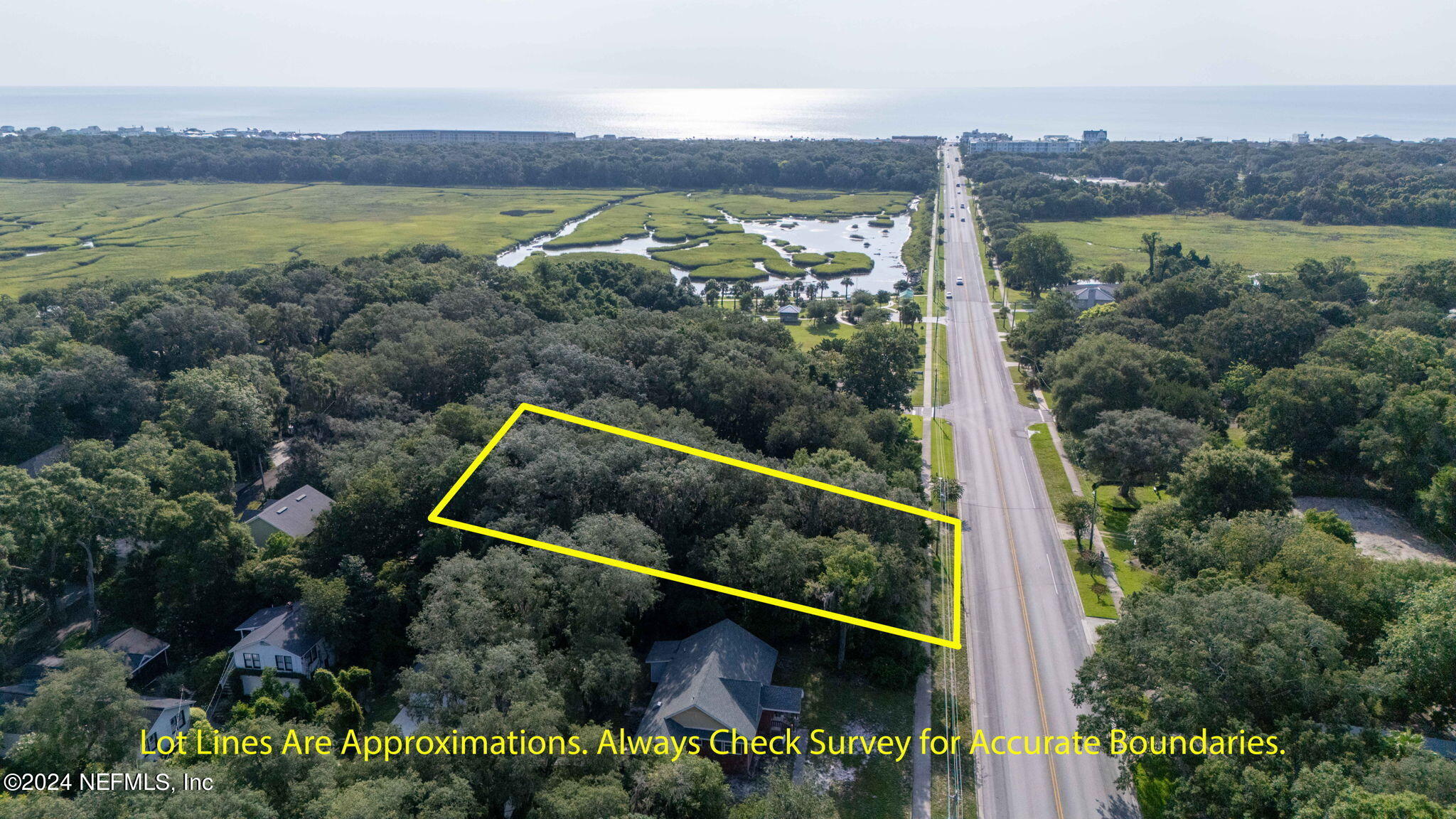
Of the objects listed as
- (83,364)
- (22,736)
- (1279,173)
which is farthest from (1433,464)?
(1279,173)

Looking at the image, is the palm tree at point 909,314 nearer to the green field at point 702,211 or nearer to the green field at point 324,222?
the green field at point 324,222

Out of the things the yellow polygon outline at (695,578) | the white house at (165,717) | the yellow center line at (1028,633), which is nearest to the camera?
the yellow center line at (1028,633)

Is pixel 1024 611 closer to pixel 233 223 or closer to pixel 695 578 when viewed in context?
pixel 695 578

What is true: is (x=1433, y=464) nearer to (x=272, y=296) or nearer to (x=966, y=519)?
(x=966, y=519)

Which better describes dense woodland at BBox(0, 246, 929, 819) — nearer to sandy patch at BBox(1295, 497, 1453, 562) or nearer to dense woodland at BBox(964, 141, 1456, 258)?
sandy patch at BBox(1295, 497, 1453, 562)

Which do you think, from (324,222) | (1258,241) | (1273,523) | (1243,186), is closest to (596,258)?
(324,222)

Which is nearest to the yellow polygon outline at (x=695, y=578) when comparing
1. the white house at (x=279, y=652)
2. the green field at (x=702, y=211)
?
the white house at (x=279, y=652)

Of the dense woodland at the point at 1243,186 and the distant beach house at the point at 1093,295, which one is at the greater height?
the dense woodland at the point at 1243,186
